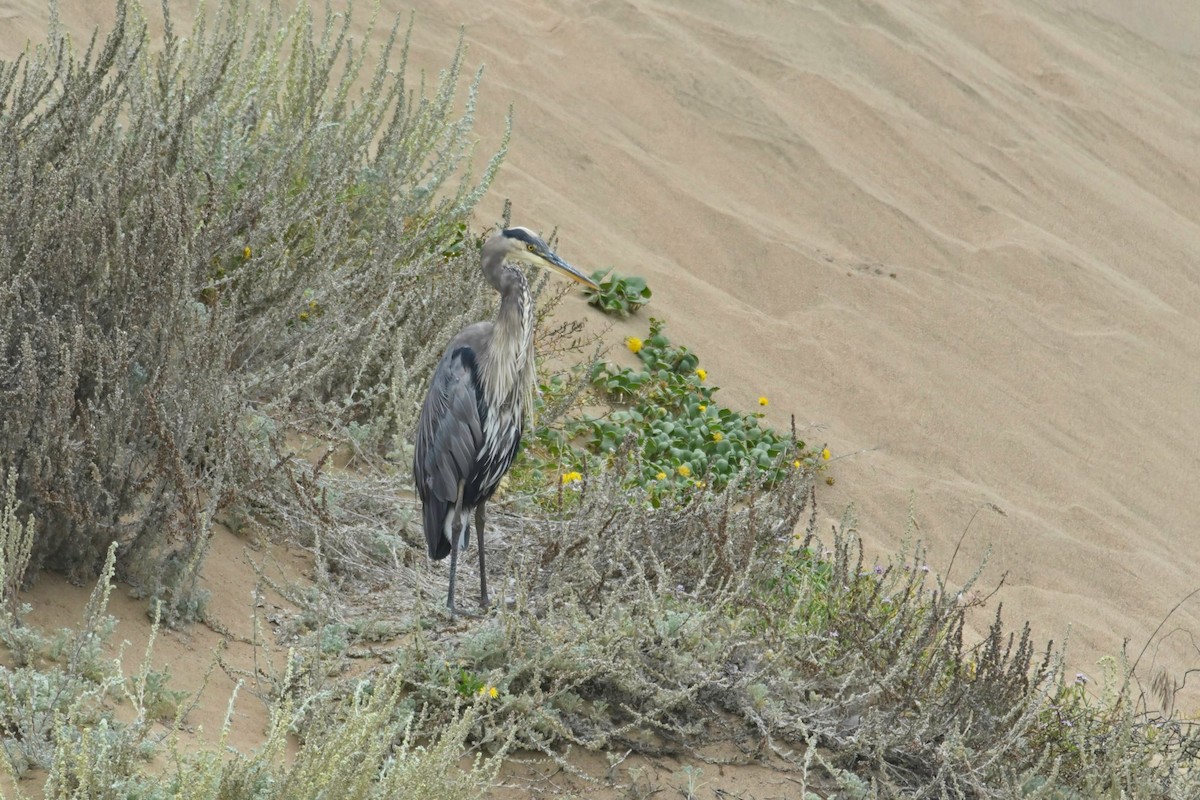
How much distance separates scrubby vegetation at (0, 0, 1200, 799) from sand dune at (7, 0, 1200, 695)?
1.25m

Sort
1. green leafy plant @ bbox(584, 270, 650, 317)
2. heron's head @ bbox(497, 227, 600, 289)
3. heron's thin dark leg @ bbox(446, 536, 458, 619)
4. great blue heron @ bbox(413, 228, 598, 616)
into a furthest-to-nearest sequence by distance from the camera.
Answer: green leafy plant @ bbox(584, 270, 650, 317)
heron's head @ bbox(497, 227, 600, 289)
great blue heron @ bbox(413, 228, 598, 616)
heron's thin dark leg @ bbox(446, 536, 458, 619)

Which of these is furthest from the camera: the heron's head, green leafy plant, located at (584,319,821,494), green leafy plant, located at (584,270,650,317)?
green leafy plant, located at (584,270,650,317)

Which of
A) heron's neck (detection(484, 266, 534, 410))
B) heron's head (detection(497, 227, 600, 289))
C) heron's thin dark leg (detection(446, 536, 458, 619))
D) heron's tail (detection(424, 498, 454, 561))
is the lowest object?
heron's thin dark leg (detection(446, 536, 458, 619))

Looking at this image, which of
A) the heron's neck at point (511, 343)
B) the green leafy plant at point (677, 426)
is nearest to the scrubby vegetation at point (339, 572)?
the heron's neck at point (511, 343)

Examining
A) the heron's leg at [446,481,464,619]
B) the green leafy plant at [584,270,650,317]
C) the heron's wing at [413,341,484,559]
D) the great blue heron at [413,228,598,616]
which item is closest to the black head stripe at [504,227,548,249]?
the great blue heron at [413,228,598,616]

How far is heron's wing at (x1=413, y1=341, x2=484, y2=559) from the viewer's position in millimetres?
3930

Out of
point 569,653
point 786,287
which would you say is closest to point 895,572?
point 569,653

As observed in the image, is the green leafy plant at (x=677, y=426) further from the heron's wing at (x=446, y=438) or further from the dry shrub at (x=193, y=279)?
the heron's wing at (x=446, y=438)

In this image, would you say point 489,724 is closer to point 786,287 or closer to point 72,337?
point 72,337

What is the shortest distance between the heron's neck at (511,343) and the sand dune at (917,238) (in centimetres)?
175

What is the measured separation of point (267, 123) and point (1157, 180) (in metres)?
6.78

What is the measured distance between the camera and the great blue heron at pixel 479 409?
13.0ft

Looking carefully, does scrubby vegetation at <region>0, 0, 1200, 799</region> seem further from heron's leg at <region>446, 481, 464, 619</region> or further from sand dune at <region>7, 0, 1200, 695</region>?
sand dune at <region>7, 0, 1200, 695</region>

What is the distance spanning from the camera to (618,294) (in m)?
6.06
